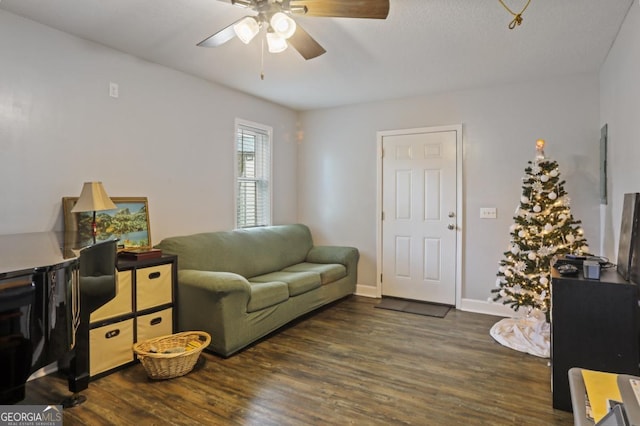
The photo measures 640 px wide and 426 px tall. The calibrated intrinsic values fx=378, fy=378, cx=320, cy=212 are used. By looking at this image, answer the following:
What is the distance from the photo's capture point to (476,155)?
4340 mm

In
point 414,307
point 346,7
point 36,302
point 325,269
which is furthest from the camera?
point 414,307

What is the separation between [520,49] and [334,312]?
3163 millimetres

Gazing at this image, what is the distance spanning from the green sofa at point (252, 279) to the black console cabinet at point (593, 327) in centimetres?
220

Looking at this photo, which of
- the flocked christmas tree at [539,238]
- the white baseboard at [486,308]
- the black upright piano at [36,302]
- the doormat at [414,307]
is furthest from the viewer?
the doormat at [414,307]

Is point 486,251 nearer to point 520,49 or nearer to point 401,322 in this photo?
point 401,322

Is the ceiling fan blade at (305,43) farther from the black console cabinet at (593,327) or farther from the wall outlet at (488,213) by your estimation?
the wall outlet at (488,213)

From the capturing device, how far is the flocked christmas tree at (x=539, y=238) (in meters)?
3.32

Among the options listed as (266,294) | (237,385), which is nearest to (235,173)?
(266,294)

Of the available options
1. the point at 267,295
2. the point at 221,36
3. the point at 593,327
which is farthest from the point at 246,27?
the point at 593,327

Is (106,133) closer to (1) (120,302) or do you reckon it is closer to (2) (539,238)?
(1) (120,302)

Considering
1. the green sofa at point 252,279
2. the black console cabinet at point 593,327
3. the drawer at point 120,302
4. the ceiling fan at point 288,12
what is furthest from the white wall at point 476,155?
the drawer at point 120,302

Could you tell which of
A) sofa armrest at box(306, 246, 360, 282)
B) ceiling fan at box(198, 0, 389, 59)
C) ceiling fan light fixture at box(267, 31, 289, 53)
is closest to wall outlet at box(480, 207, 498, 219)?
sofa armrest at box(306, 246, 360, 282)

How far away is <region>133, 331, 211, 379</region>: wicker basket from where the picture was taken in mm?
2617

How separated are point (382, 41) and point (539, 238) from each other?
7.25 ft
